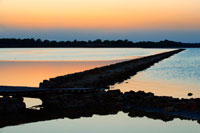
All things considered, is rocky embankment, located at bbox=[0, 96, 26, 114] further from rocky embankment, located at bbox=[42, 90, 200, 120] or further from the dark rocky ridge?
rocky embankment, located at bbox=[42, 90, 200, 120]

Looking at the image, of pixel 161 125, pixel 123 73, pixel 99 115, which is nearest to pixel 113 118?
pixel 99 115

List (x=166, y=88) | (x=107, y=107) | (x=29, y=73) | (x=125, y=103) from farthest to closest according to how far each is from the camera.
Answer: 1. (x=29, y=73)
2. (x=166, y=88)
3. (x=125, y=103)
4. (x=107, y=107)

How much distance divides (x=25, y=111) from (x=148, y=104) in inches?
158

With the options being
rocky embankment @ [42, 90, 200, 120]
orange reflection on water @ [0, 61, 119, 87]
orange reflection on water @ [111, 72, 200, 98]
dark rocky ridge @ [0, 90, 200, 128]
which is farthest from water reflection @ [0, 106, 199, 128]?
orange reflection on water @ [0, 61, 119, 87]

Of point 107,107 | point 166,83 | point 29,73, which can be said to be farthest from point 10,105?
point 29,73

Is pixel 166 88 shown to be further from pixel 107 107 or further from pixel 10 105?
pixel 10 105

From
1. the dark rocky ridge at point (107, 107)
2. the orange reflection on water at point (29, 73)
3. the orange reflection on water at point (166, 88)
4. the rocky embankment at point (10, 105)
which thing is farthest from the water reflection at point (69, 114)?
the orange reflection on water at point (29, 73)

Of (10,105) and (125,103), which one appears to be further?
(125,103)

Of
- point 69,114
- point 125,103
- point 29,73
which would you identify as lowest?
point 29,73

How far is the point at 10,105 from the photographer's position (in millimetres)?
11852

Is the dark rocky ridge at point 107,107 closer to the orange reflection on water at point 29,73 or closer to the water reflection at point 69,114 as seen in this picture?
the water reflection at point 69,114

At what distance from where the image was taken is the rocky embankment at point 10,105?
11.8 m

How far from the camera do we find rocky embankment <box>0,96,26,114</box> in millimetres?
11773

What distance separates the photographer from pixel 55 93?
42.1 ft
